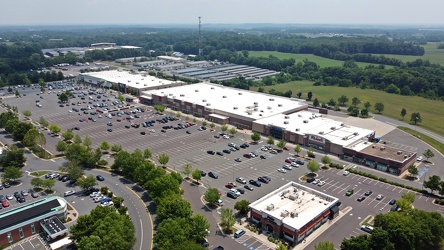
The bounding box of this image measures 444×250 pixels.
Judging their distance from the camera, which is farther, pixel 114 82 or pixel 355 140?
pixel 114 82

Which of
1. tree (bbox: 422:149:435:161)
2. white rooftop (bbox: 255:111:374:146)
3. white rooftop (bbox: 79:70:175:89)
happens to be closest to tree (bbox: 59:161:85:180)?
white rooftop (bbox: 255:111:374:146)

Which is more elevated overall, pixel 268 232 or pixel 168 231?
pixel 168 231

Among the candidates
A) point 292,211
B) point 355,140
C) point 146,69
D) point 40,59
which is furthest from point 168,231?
point 40,59

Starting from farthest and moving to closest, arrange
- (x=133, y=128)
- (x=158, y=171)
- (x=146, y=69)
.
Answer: (x=146, y=69), (x=133, y=128), (x=158, y=171)

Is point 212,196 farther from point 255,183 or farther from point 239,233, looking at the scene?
point 255,183

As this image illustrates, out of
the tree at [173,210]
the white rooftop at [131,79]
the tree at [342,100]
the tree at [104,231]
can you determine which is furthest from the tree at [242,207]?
the white rooftop at [131,79]

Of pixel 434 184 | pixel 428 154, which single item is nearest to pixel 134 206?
pixel 434 184

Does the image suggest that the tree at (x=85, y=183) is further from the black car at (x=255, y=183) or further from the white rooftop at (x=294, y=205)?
the black car at (x=255, y=183)

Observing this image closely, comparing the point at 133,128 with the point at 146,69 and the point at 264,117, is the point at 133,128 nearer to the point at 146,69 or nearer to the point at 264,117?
the point at 264,117
